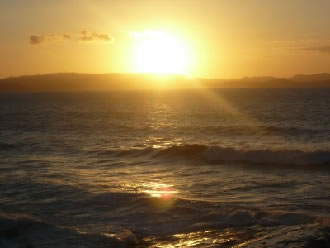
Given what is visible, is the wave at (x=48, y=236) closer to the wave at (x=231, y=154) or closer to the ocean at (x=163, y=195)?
the ocean at (x=163, y=195)

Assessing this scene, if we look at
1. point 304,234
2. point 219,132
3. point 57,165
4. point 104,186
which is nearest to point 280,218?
point 304,234

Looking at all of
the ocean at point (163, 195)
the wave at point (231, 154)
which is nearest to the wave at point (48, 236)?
the ocean at point (163, 195)

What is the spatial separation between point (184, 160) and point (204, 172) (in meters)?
4.59

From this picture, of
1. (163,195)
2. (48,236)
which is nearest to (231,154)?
(163,195)

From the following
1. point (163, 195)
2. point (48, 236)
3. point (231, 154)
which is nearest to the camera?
point (48, 236)

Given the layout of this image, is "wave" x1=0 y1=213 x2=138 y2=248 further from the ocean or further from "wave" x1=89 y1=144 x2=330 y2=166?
"wave" x1=89 y1=144 x2=330 y2=166

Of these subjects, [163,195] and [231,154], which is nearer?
[163,195]

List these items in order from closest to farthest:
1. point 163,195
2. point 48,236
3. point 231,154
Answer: point 48,236
point 163,195
point 231,154

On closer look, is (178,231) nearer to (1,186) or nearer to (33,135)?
(1,186)

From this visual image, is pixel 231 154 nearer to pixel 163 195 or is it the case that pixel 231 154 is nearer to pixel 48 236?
pixel 163 195

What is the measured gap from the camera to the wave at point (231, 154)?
2711 cm

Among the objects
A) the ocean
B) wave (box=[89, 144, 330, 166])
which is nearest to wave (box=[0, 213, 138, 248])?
the ocean

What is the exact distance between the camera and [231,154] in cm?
2933

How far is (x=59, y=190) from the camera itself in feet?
63.4
